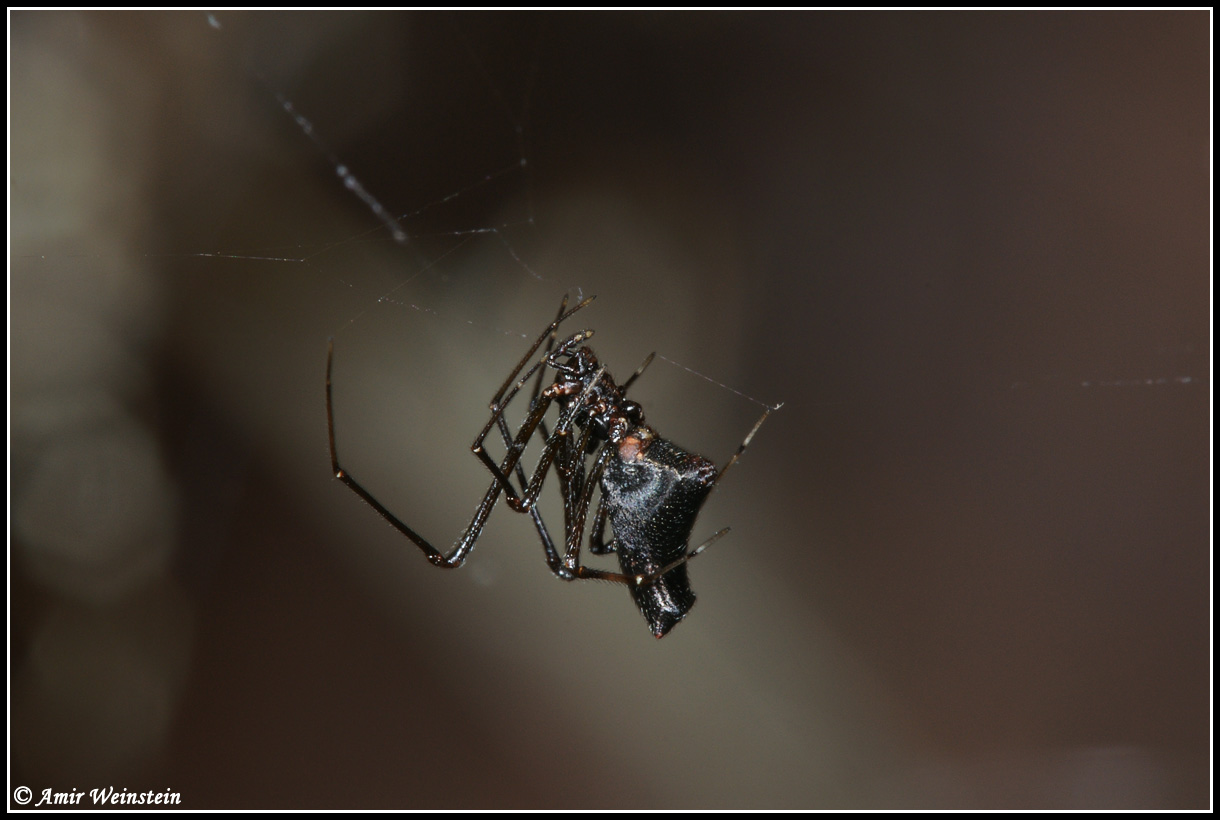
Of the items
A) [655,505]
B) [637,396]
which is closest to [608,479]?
[655,505]

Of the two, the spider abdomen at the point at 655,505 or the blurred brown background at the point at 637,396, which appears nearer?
the spider abdomen at the point at 655,505

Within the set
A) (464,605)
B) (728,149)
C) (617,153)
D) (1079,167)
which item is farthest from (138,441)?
(1079,167)

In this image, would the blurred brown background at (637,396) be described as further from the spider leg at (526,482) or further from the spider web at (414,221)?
the spider leg at (526,482)

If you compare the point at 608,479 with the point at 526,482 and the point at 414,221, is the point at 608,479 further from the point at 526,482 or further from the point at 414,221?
the point at 414,221

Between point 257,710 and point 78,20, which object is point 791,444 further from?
point 78,20

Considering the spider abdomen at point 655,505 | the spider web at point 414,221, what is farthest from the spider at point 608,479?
the spider web at point 414,221

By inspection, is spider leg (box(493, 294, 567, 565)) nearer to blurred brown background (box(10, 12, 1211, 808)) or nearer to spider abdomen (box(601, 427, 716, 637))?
spider abdomen (box(601, 427, 716, 637))
